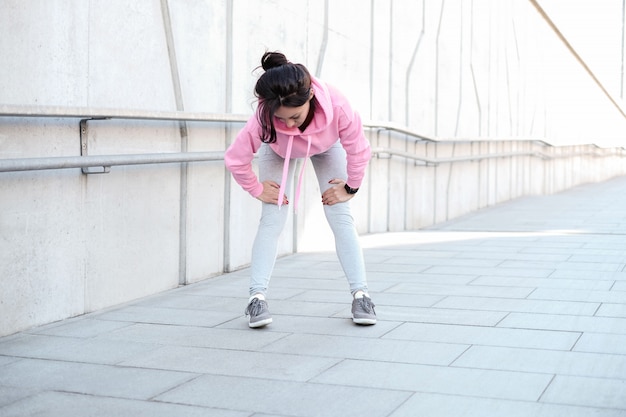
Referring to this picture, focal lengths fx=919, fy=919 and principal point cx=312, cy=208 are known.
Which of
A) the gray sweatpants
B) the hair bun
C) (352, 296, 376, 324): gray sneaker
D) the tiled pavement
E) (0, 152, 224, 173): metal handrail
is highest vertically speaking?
the hair bun

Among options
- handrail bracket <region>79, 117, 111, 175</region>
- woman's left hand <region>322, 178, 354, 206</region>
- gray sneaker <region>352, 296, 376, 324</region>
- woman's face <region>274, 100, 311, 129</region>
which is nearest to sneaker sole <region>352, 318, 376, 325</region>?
gray sneaker <region>352, 296, 376, 324</region>

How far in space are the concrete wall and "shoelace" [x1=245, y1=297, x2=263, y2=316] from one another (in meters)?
0.94

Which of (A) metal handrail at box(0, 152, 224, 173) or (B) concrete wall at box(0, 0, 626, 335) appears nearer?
(A) metal handrail at box(0, 152, 224, 173)

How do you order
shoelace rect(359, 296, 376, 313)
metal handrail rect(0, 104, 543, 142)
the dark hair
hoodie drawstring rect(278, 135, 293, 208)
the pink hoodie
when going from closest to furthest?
the dark hair < metal handrail rect(0, 104, 543, 142) < the pink hoodie < hoodie drawstring rect(278, 135, 293, 208) < shoelace rect(359, 296, 376, 313)

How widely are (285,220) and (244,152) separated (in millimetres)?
455

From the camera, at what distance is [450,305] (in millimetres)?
4863

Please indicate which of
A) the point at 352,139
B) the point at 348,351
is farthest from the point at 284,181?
the point at 348,351

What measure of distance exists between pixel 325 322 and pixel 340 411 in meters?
1.59

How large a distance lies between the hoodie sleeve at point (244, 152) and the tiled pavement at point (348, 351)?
719 mm

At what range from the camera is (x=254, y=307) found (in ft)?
14.0

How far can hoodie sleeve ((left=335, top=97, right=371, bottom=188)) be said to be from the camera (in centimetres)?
409

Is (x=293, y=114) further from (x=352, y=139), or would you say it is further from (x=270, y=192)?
(x=270, y=192)

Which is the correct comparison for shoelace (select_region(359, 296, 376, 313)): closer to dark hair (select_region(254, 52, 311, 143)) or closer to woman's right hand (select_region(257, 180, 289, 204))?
woman's right hand (select_region(257, 180, 289, 204))

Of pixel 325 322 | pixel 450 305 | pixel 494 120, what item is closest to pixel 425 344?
pixel 325 322
